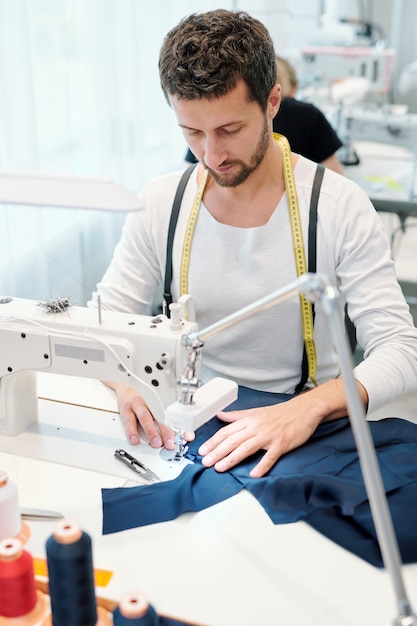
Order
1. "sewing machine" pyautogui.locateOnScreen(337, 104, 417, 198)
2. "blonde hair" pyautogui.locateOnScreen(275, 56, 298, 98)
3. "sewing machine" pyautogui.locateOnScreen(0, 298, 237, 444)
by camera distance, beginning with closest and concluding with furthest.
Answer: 1. "sewing machine" pyautogui.locateOnScreen(0, 298, 237, 444)
2. "blonde hair" pyautogui.locateOnScreen(275, 56, 298, 98)
3. "sewing machine" pyautogui.locateOnScreen(337, 104, 417, 198)

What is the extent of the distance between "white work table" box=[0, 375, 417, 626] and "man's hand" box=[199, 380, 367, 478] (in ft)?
0.25

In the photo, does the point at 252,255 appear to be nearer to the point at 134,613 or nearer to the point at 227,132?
the point at 227,132

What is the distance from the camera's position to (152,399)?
4.45 feet

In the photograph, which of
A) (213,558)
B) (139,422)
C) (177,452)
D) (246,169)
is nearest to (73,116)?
(246,169)

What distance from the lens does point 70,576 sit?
93 centimetres

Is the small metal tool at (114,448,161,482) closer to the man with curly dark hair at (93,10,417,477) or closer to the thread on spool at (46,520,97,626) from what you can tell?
the man with curly dark hair at (93,10,417,477)

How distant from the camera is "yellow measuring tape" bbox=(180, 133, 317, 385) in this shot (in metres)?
1.71

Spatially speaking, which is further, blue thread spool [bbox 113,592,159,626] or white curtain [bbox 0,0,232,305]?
white curtain [bbox 0,0,232,305]

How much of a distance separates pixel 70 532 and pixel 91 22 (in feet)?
7.04

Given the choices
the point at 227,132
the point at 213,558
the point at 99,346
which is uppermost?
the point at 227,132

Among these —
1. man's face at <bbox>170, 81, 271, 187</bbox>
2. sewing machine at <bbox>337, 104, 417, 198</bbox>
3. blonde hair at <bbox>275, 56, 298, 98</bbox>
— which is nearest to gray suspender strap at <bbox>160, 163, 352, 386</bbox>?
man's face at <bbox>170, 81, 271, 187</bbox>

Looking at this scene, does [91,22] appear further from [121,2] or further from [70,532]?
[70,532]

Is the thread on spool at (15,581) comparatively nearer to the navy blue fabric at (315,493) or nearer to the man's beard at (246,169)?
the navy blue fabric at (315,493)

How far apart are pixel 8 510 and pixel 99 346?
1.10ft
